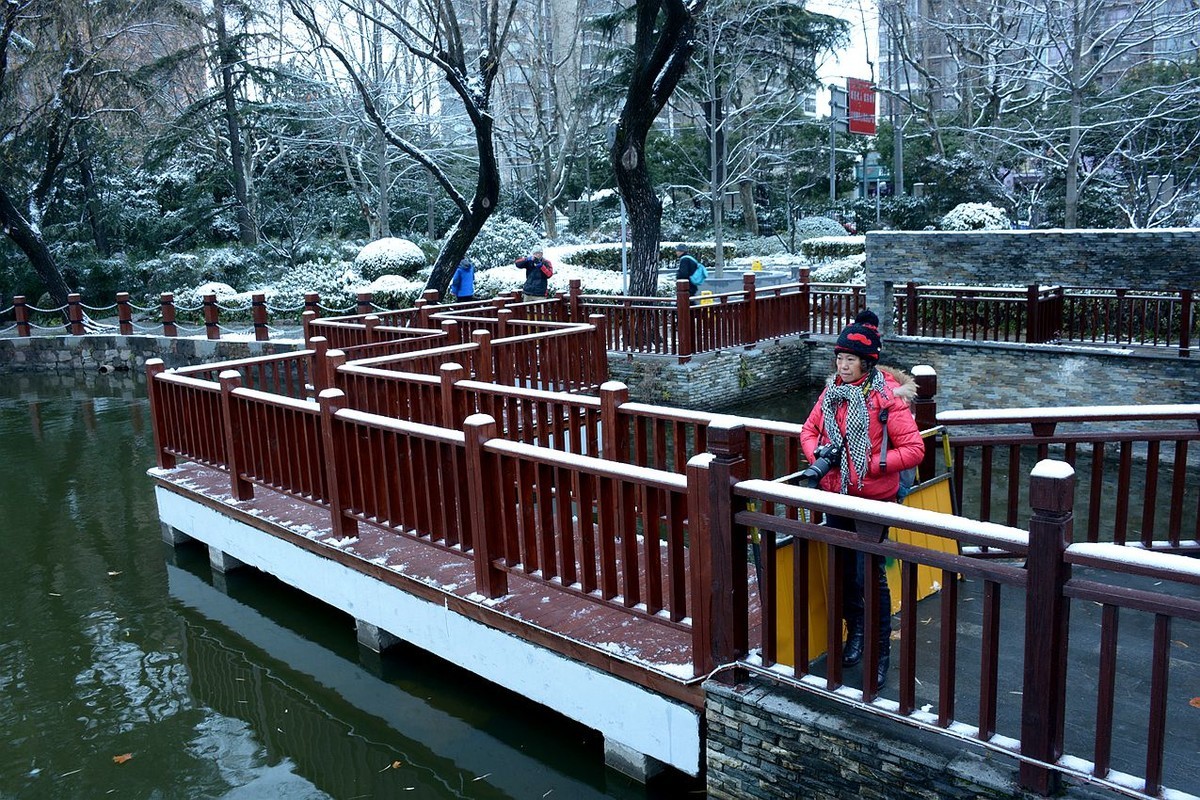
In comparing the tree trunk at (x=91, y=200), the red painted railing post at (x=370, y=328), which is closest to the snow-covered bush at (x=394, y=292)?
the red painted railing post at (x=370, y=328)

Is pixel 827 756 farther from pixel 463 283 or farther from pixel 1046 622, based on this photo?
pixel 463 283

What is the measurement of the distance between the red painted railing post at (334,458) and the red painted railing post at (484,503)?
4.42 feet

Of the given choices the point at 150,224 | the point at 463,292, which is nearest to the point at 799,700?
the point at 463,292

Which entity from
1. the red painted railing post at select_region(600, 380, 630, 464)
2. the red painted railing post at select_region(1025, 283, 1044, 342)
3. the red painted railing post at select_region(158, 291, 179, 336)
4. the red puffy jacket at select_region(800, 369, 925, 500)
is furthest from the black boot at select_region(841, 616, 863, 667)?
the red painted railing post at select_region(158, 291, 179, 336)

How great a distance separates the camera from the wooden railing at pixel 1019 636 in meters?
3.01

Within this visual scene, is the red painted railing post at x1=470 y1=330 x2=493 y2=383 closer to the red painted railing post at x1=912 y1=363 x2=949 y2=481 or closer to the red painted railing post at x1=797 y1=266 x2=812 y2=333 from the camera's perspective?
the red painted railing post at x1=912 y1=363 x2=949 y2=481

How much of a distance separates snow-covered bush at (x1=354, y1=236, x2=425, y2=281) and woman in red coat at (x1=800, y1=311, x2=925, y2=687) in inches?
772

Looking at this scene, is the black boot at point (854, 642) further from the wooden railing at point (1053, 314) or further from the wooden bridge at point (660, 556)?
the wooden railing at point (1053, 314)

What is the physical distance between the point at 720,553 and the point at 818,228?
94.0 feet

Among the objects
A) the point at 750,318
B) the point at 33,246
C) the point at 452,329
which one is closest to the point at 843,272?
the point at 750,318

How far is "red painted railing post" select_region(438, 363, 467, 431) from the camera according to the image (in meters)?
7.25

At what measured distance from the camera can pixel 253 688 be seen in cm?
Answer: 627

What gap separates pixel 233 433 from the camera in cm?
737

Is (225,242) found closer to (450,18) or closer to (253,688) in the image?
(450,18)
